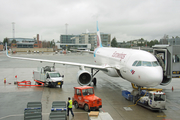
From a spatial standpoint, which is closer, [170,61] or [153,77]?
[153,77]

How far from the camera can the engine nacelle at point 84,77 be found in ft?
60.9

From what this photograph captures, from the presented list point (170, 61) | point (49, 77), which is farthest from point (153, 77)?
point (49, 77)

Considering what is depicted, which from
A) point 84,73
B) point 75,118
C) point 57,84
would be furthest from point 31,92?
point 75,118

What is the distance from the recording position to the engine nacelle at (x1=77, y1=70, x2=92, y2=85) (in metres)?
18.6

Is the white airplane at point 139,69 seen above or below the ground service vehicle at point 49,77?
above

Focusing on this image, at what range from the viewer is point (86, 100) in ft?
43.7

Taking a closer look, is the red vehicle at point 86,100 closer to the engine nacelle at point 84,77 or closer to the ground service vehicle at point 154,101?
the ground service vehicle at point 154,101

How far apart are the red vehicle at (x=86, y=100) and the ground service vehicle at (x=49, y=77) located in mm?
6837

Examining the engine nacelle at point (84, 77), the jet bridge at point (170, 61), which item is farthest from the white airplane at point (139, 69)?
the jet bridge at point (170, 61)

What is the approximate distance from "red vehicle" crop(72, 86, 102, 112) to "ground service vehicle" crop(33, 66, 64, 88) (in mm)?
6837

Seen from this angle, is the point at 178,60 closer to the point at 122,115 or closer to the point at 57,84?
the point at 122,115

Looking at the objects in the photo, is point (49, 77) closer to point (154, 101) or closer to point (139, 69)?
point (139, 69)

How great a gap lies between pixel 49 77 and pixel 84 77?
15.7 ft

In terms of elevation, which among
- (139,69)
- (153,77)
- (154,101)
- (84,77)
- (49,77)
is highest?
(139,69)
